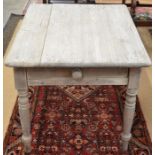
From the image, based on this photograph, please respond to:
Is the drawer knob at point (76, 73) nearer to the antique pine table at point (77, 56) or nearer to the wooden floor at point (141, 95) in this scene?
the antique pine table at point (77, 56)

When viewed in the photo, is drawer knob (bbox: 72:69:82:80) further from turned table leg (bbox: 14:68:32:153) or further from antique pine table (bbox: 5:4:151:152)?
turned table leg (bbox: 14:68:32:153)

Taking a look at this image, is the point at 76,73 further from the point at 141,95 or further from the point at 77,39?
the point at 141,95

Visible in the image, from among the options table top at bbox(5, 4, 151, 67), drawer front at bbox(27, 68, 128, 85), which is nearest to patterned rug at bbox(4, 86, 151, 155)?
drawer front at bbox(27, 68, 128, 85)

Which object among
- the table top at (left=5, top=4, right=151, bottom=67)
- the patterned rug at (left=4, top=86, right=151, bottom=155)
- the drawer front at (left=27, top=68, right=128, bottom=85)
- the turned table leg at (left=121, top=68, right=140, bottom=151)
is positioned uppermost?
the table top at (left=5, top=4, right=151, bottom=67)

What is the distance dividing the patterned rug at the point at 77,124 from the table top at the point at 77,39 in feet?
1.96

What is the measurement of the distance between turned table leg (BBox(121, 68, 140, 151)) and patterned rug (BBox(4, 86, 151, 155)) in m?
0.11

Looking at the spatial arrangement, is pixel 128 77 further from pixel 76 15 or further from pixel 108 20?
pixel 76 15

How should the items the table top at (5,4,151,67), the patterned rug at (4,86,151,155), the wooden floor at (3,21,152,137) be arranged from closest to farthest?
the table top at (5,4,151,67), the patterned rug at (4,86,151,155), the wooden floor at (3,21,152,137)

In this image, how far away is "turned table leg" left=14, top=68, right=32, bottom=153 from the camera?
4.81ft

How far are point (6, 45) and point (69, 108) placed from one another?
102 centimetres

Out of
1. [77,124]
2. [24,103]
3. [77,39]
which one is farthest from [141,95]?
[24,103]

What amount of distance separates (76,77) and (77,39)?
0.80 ft

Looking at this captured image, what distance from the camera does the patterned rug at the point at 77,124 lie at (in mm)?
1773

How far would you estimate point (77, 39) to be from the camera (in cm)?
160
